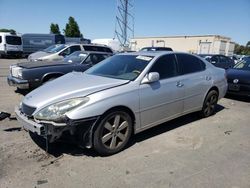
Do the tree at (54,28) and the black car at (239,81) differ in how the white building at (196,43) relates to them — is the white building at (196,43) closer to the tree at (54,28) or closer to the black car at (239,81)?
the tree at (54,28)

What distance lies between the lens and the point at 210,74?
596 centimetres

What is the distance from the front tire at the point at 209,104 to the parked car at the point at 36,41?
26.8 m

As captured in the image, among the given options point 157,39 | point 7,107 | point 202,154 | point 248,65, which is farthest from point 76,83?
point 157,39

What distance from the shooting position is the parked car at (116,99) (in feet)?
11.6

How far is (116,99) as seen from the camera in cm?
383

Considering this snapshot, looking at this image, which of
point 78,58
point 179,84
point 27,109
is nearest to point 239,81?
point 179,84

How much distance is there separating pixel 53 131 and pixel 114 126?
919mm

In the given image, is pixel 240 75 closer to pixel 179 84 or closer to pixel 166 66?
pixel 179 84

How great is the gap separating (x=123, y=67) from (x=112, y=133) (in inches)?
55.0

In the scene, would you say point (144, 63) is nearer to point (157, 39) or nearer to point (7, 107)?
point (7, 107)

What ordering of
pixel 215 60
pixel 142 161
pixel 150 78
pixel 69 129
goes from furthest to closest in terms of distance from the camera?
pixel 215 60
pixel 150 78
pixel 142 161
pixel 69 129

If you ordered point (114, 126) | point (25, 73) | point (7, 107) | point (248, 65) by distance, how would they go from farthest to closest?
point (248, 65), point (25, 73), point (7, 107), point (114, 126)

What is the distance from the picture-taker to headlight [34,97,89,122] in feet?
11.5

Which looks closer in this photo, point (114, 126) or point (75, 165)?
point (75, 165)
